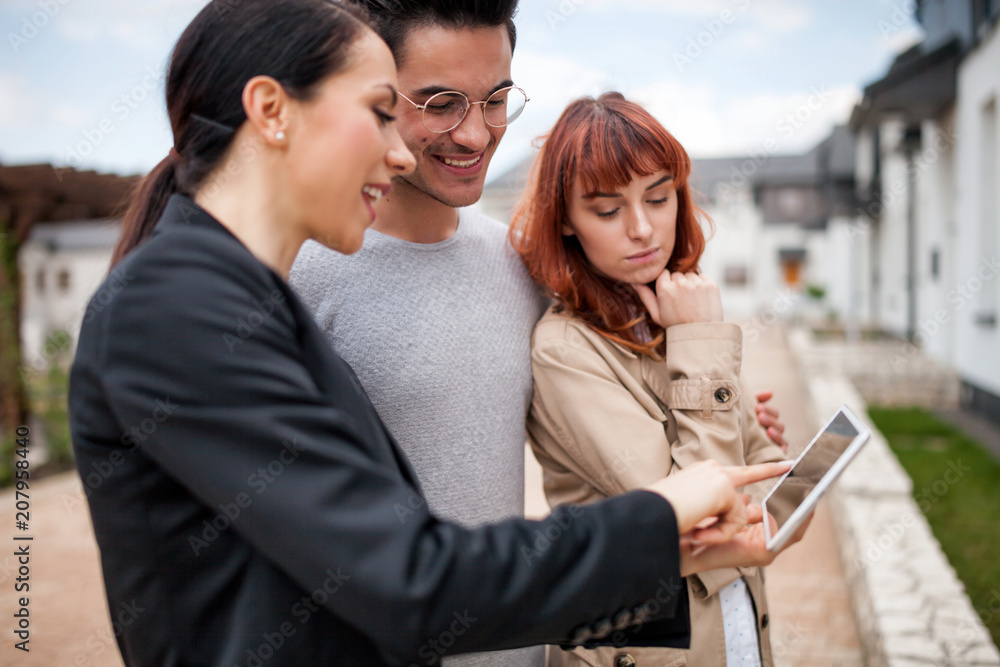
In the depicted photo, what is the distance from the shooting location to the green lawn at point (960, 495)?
3.94 meters

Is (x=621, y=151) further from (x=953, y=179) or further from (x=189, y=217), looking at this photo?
(x=953, y=179)

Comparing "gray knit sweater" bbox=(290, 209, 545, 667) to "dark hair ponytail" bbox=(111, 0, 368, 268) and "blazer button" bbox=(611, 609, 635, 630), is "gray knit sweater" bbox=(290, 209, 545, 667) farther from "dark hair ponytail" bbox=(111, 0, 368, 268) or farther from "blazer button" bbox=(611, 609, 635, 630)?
"blazer button" bbox=(611, 609, 635, 630)

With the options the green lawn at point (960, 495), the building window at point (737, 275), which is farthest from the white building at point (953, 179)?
the building window at point (737, 275)

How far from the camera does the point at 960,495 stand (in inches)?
209

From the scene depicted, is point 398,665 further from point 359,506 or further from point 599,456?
point 599,456

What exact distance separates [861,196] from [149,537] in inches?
847

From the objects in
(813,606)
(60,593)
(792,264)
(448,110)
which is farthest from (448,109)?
(792,264)

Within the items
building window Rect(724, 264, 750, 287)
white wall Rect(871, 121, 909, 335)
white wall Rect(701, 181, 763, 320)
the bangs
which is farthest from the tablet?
building window Rect(724, 264, 750, 287)

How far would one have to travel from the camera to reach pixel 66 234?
103 ft

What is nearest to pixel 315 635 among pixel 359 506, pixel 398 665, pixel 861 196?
pixel 398 665

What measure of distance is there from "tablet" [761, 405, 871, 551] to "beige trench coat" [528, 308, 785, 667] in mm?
251

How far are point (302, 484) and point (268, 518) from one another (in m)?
0.06

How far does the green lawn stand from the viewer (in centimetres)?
394

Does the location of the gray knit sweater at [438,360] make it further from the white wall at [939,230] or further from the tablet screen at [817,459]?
the white wall at [939,230]
